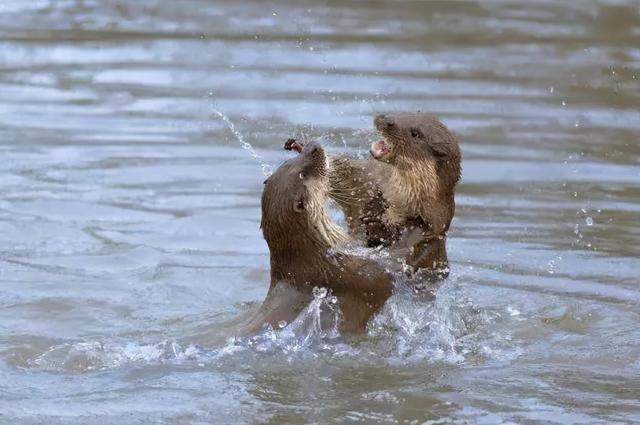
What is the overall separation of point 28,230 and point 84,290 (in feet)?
3.50

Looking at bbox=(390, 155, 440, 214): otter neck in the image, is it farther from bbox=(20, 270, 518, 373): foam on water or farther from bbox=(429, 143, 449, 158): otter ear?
bbox=(20, 270, 518, 373): foam on water

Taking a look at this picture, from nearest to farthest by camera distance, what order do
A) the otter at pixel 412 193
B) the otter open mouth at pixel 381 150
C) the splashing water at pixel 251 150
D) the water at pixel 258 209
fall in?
1. the water at pixel 258 209
2. the otter at pixel 412 193
3. the otter open mouth at pixel 381 150
4. the splashing water at pixel 251 150

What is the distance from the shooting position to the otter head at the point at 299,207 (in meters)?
6.74

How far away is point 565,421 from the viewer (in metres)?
6.12

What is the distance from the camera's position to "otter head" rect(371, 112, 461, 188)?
748 cm

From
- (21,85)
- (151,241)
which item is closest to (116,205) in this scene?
(151,241)

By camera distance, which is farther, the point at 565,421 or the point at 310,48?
the point at 310,48

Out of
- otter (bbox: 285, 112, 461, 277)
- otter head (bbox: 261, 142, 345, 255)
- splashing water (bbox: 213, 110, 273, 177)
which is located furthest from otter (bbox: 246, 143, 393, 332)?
splashing water (bbox: 213, 110, 273, 177)

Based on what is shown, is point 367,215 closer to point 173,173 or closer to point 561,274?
point 561,274

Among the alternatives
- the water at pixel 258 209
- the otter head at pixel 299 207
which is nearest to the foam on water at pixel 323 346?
the water at pixel 258 209

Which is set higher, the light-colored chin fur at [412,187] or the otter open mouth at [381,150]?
the otter open mouth at [381,150]

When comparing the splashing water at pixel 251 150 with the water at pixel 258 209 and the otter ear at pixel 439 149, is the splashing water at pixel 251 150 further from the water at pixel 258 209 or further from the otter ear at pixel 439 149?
the otter ear at pixel 439 149

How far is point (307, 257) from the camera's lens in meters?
6.84

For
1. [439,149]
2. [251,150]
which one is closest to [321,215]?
[439,149]
